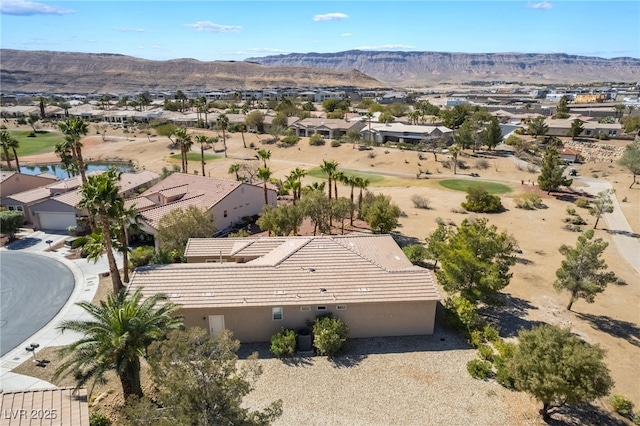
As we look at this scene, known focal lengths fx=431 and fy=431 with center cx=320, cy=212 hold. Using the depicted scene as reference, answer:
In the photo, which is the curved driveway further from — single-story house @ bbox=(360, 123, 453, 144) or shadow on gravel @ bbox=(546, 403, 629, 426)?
single-story house @ bbox=(360, 123, 453, 144)

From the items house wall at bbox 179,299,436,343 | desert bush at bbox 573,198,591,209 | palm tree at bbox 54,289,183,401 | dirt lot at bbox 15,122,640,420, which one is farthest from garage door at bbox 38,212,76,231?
desert bush at bbox 573,198,591,209

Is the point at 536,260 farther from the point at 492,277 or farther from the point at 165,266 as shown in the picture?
the point at 165,266

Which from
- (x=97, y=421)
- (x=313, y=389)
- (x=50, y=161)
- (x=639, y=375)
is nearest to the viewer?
(x=97, y=421)

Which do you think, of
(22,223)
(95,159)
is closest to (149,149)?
(95,159)

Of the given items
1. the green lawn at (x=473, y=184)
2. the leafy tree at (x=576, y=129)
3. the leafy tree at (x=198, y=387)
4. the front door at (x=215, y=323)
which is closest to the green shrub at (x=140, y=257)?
the front door at (x=215, y=323)

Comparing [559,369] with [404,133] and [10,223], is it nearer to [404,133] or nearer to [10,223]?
[10,223]

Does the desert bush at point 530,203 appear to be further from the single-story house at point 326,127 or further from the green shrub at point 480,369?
the single-story house at point 326,127

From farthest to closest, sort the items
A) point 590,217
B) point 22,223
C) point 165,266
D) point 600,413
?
point 590,217 → point 22,223 → point 165,266 → point 600,413
